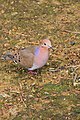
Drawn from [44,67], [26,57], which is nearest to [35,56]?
[26,57]

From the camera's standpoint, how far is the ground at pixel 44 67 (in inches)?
179

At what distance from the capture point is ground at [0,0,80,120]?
179 inches

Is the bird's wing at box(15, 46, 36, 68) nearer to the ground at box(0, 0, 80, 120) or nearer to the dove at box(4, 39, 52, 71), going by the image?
the dove at box(4, 39, 52, 71)

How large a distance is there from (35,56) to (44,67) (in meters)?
0.36

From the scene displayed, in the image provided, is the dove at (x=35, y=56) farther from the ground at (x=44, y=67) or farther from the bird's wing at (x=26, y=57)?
the ground at (x=44, y=67)

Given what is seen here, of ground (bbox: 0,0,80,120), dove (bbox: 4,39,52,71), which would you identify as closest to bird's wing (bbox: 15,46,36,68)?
dove (bbox: 4,39,52,71)

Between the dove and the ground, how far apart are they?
16cm

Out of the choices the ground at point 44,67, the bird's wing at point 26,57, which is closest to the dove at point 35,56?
the bird's wing at point 26,57

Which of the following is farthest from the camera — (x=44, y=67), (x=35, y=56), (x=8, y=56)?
(x=44, y=67)

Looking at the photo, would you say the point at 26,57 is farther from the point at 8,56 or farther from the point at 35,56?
the point at 8,56

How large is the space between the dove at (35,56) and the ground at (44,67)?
0.16 metres

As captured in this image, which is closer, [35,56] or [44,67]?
[35,56]

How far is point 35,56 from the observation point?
5.01m

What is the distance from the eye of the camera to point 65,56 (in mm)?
5582
